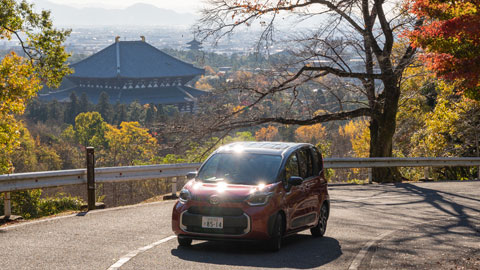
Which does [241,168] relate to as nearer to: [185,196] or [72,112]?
[185,196]

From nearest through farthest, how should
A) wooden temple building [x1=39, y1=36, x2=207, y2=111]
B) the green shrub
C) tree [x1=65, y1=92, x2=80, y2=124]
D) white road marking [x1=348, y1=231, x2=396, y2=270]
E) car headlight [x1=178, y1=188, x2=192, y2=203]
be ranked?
1. white road marking [x1=348, y1=231, x2=396, y2=270]
2. car headlight [x1=178, y1=188, x2=192, y2=203]
3. the green shrub
4. tree [x1=65, y1=92, x2=80, y2=124]
5. wooden temple building [x1=39, y1=36, x2=207, y2=111]

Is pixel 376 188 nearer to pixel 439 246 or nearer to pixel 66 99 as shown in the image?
pixel 439 246

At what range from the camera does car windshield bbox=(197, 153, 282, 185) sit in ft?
30.8

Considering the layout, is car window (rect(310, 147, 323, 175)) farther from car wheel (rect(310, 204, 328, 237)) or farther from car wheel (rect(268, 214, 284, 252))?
car wheel (rect(268, 214, 284, 252))

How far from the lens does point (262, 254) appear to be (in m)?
8.95

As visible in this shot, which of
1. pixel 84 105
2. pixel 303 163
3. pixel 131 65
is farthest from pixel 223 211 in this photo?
pixel 131 65

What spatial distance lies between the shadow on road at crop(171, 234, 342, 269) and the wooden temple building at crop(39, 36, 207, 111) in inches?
4014

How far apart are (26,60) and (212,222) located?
595 inches

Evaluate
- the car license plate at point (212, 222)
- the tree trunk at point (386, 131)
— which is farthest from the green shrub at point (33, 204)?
the car license plate at point (212, 222)

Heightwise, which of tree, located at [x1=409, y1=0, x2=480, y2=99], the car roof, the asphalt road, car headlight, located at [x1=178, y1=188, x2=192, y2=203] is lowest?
the asphalt road

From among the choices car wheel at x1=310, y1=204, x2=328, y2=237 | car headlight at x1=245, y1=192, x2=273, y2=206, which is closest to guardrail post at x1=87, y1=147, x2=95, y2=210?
car wheel at x1=310, y1=204, x2=328, y2=237

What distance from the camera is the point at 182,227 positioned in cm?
895

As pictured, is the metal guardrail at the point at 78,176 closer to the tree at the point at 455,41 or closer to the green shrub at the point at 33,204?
the tree at the point at 455,41

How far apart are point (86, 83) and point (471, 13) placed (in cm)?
10718
